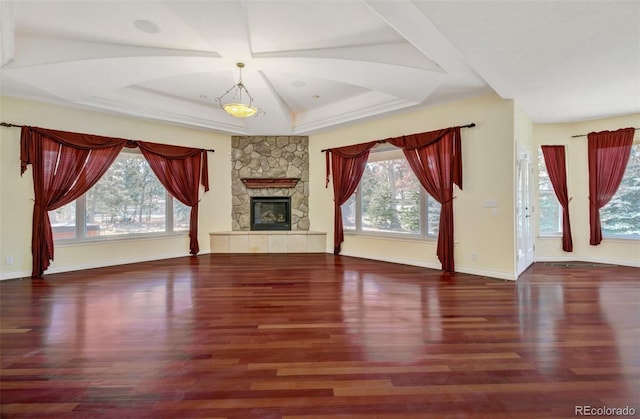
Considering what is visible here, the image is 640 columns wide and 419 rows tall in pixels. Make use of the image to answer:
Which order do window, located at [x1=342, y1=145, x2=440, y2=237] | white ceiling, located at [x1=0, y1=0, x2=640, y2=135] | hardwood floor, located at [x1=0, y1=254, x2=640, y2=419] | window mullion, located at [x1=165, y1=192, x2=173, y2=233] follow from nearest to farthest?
hardwood floor, located at [x1=0, y1=254, x2=640, y2=419] < white ceiling, located at [x1=0, y1=0, x2=640, y2=135] < window, located at [x1=342, y1=145, x2=440, y2=237] < window mullion, located at [x1=165, y1=192, x2=173, y2=233]

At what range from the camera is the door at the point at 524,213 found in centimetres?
455

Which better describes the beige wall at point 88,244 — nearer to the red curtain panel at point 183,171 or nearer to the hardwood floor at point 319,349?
the red curtain panel at point 183,171

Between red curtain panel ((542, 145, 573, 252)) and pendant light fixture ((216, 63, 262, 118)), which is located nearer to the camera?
pendant light fixture ((216, 63, 262, 118))

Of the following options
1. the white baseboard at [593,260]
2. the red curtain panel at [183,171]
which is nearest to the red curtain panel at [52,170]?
the red curtain panel at [183,171]

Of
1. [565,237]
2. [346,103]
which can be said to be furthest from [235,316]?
[565,237]

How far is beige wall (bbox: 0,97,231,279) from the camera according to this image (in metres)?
4.42

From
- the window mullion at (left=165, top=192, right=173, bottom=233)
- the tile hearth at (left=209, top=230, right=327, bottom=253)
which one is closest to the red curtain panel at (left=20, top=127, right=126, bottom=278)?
the window mullion at (left=165, top=192, right=173, bottom=233)

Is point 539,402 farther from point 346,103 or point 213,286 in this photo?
point 346,103

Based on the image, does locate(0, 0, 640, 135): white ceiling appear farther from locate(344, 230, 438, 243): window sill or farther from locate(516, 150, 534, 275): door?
locate(344, 230, 438, 243): window sill

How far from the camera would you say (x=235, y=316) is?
2918 mm

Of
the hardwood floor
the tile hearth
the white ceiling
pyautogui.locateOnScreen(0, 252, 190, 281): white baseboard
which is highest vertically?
the white ceiling

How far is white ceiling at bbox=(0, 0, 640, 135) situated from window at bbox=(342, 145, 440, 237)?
1138 millimetres

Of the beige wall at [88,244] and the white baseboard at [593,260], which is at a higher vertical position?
the beige wall at [88,244]

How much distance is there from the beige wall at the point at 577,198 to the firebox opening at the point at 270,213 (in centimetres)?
513
